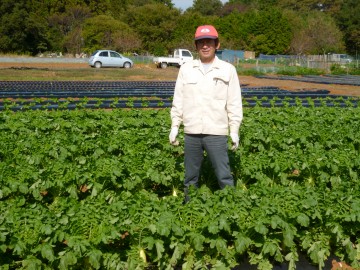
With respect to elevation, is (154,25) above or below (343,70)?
above

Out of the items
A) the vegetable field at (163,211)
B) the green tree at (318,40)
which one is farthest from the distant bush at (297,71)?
the vegetable field at (163,211)

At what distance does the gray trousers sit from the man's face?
711mm

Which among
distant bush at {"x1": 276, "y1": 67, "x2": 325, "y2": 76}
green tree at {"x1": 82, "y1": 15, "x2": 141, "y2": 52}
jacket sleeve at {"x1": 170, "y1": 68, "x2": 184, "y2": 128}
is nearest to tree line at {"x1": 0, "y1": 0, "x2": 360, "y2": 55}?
green tree at {"x1": 82, "y1": 15, "x2": 141, "y2": 52}

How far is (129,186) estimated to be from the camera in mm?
4816

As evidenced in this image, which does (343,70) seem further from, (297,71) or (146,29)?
(146,29)

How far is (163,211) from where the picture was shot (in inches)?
144

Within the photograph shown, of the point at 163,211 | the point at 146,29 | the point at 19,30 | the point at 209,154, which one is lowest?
the point at 163,211

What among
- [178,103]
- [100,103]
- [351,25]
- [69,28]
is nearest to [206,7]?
[69,28]

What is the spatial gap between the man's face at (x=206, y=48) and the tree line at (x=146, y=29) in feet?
138

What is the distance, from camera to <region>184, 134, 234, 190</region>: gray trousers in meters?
4.25

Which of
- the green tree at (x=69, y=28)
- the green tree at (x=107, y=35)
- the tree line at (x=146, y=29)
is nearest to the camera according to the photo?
the tree line at (x=146, y=29)

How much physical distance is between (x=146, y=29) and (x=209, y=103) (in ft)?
159

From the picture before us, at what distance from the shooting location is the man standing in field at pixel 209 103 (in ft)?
13.6

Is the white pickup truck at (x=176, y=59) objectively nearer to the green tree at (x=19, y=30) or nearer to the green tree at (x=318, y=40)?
the green tree at (x=19, y=30)
